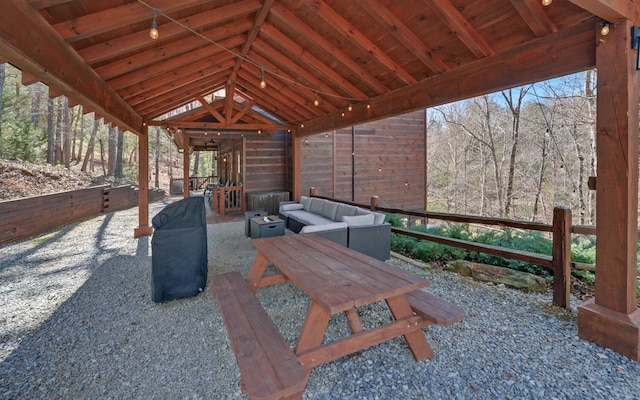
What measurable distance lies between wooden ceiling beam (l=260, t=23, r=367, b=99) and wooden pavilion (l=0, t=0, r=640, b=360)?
21 mm

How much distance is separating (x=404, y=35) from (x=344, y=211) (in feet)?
10.3

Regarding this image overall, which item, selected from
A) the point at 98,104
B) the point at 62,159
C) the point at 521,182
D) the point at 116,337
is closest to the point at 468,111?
the point at 521,182

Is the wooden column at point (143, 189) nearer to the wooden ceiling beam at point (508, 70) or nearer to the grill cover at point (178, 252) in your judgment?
the grill cover at point (178, 252)

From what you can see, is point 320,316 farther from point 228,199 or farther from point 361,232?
point 228,199

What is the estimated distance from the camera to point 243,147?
345 inches

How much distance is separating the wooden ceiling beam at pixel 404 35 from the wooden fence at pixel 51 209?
7.24 meters

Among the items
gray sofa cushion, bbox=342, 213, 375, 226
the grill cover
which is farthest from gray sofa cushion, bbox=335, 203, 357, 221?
the grill cover

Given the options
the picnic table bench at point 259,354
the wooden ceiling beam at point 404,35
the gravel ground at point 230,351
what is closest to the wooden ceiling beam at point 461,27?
the wooden ceiling beam at point 404,35

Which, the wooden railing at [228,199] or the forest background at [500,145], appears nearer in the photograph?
the forest background at [500,145]

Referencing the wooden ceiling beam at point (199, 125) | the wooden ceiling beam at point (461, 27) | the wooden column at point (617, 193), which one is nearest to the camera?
the wooden column at point (617, 193)

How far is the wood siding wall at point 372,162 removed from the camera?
934 centimetres

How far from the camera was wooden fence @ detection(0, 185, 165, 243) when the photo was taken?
17.8 ft

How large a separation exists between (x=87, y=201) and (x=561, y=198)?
55.6 ft

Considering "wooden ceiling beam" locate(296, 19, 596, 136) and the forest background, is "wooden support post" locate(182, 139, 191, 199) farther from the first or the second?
"wooden ceiling beam" locate(296, 19, 596, 136)
